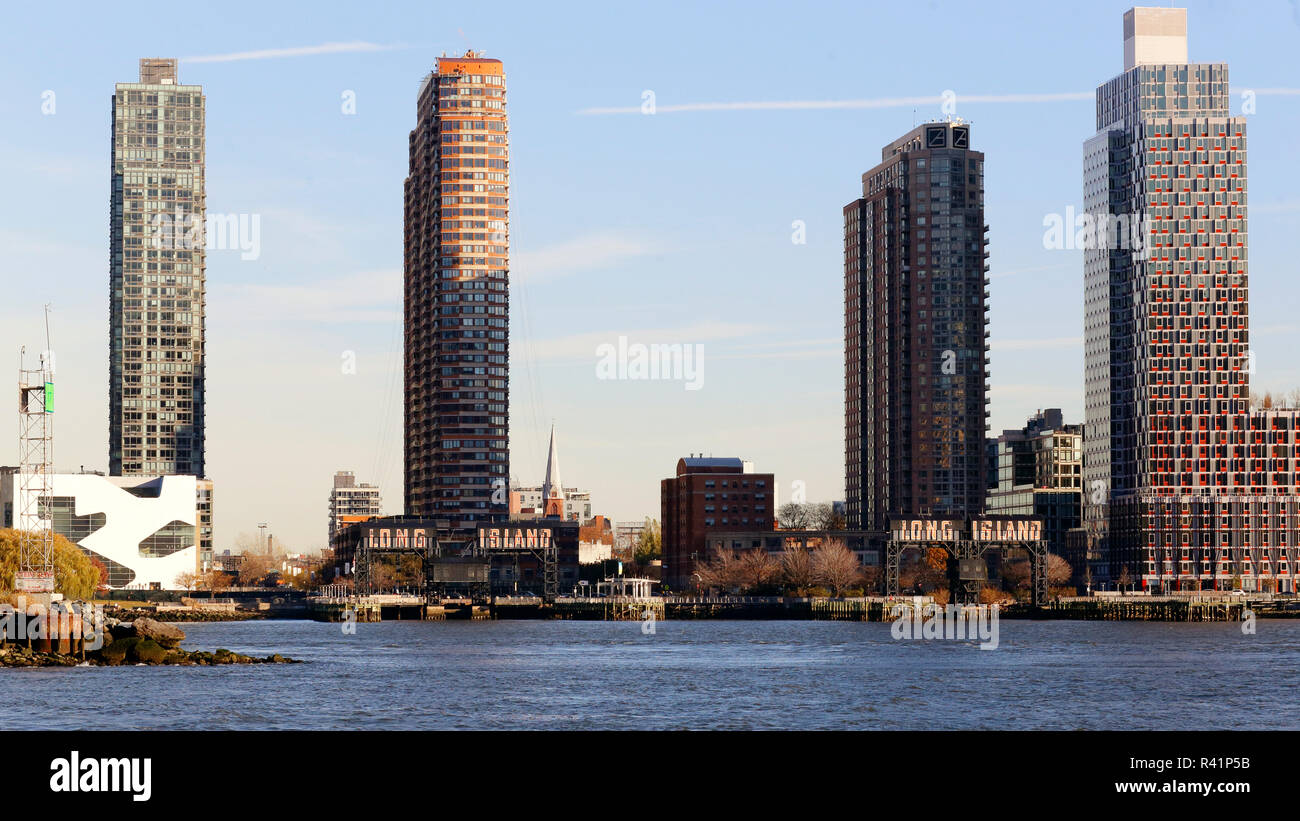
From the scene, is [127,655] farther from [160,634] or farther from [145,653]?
[160,634]

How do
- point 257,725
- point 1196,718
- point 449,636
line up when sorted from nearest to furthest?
point 257,725 → point 1196,718 → point 449,636

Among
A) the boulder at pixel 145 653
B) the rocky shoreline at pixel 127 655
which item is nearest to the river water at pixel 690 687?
the rocky shoreline at pixel 127 655

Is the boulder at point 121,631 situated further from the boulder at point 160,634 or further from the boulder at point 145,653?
the boulder at point 145,653

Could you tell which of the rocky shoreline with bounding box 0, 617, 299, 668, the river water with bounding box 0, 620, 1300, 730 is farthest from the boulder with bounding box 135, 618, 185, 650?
the river water with bounding box 0, 620, 1300, 730

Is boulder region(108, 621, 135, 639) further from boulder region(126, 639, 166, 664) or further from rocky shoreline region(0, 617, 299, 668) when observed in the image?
boulder region(126, 639, 166, 664)
